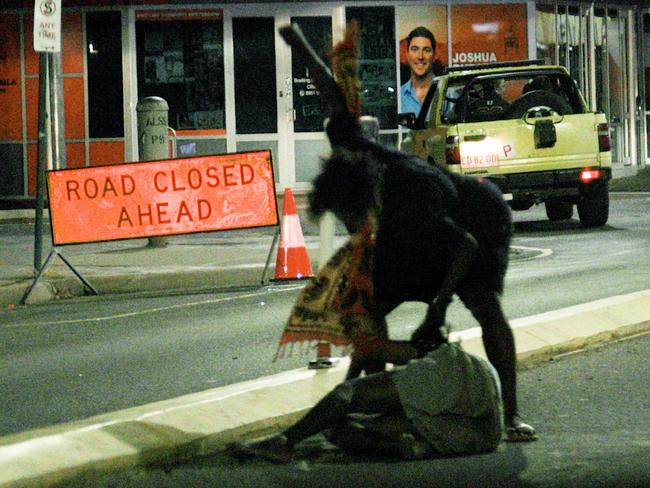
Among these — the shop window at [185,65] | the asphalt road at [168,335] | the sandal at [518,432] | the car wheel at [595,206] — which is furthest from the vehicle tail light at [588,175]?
the sandal at [518,432]

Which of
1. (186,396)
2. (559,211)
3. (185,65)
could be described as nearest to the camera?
(186,396)

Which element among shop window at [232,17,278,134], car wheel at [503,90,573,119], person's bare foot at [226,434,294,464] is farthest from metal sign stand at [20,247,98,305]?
shop window at [232,17,278,134]

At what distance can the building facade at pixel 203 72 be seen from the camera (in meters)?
25.1

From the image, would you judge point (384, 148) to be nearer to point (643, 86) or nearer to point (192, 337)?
point (192, 337)

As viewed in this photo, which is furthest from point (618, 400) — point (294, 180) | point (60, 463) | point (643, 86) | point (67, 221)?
point (643, 86)

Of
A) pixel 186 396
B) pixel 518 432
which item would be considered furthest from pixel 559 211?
pixel 518 432

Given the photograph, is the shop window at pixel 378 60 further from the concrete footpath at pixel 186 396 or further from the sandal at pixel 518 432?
the sandal at pixel 518 432

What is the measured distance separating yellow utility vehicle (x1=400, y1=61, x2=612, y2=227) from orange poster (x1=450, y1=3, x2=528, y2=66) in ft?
28.8

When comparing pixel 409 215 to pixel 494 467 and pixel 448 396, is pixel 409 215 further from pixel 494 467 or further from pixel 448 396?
pixel 494 467

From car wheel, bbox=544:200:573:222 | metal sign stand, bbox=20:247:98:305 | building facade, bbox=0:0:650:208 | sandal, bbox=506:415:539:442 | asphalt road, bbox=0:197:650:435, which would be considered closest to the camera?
sandal, bbox=506:415:539:442

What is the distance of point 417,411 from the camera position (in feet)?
18.9

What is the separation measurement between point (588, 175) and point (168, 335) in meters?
8.39

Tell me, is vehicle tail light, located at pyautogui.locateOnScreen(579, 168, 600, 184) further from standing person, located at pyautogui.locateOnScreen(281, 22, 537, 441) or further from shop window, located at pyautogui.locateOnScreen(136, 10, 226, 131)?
standing person, located at pyautogui.locateOnScreen(281, 22, 537, 441)

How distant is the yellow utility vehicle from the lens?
1680 centimetres
